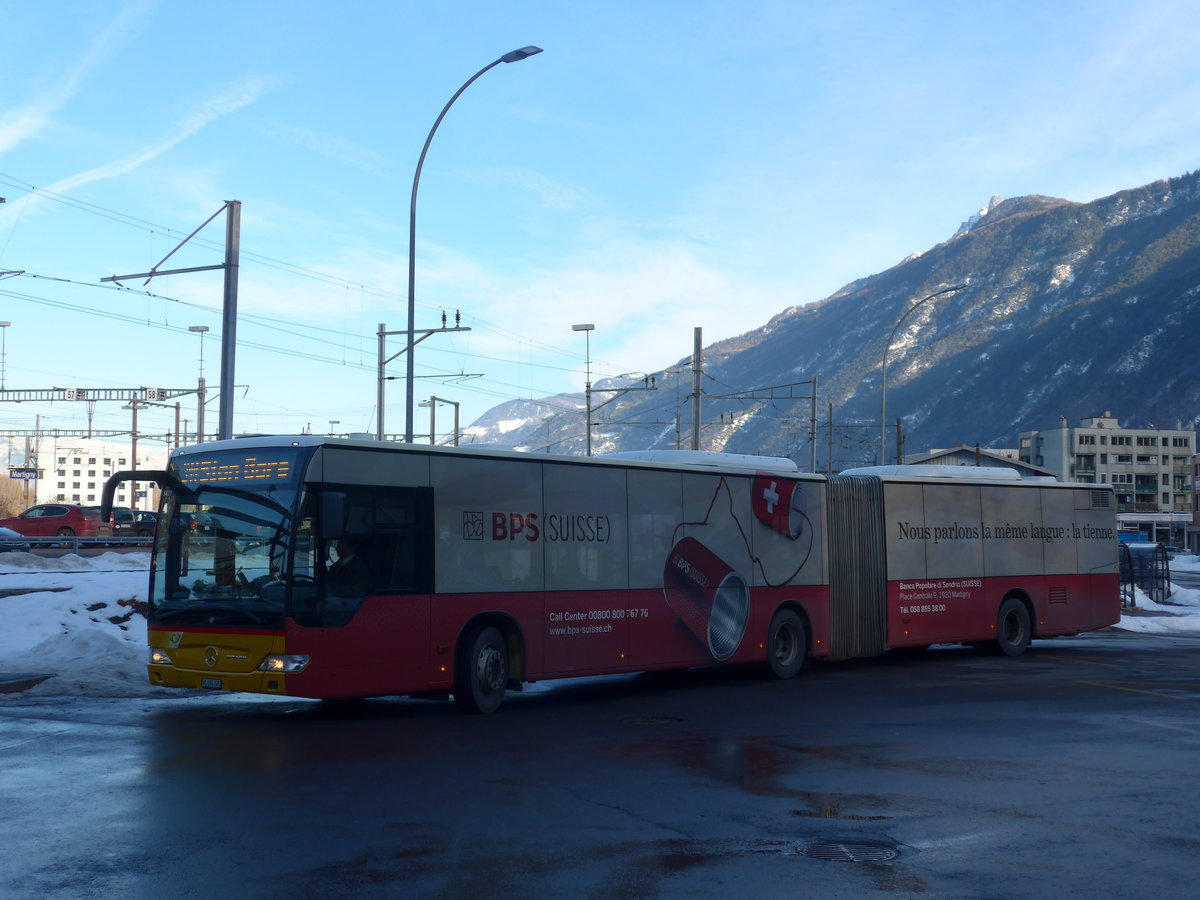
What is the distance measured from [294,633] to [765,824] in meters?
5.99

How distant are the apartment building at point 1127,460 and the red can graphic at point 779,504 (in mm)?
155827

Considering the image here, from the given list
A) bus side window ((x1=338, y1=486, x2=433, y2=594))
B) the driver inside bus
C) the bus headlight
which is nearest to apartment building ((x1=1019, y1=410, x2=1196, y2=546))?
bus side window ((x1=338, y1=486, x2=433, y2=594))

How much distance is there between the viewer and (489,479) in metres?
14.7

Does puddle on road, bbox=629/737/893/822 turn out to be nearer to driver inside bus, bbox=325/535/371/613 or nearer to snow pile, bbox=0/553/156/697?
driver inside bus, bbox=325/535/371/613

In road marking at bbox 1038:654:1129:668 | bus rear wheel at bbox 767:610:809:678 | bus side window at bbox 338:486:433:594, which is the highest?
bus side window at bbox 338:486:433:594

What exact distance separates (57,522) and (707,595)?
39.0 meters

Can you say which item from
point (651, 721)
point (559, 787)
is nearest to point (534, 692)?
point (651, 721)

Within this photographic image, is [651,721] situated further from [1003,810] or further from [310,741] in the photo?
[1003,810]

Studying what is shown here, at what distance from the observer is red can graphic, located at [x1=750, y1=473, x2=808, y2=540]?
1895 cm

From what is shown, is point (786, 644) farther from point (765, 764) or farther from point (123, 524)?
point (123, 524)

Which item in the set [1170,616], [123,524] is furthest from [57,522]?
[1170,616]

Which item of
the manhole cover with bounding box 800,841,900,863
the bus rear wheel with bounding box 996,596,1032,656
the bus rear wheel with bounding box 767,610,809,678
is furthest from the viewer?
the bus rear wheel with bounding box 996,596,1032,656

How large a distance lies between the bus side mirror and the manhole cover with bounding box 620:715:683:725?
374cm

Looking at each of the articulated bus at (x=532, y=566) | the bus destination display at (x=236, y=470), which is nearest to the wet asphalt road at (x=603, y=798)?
the articulated bus at (x=532, y=566)
